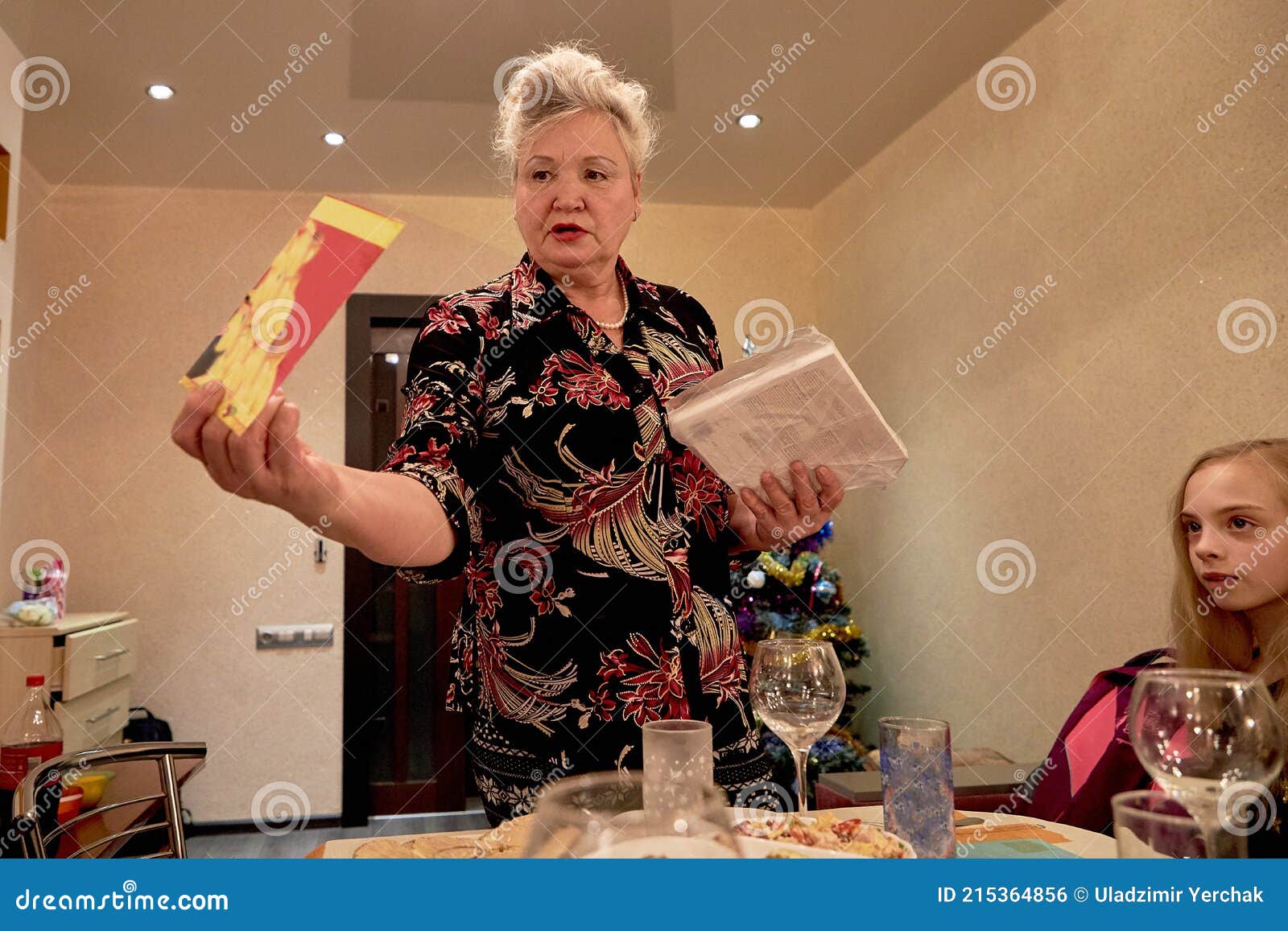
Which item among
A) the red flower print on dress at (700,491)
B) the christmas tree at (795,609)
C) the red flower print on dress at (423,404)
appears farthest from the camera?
the christmas tree at (795,609)

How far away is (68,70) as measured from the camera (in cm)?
313

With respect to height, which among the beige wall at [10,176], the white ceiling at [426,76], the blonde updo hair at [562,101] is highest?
the white ceiling at [426,76]

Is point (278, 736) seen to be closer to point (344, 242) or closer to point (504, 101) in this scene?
point (504, 101)

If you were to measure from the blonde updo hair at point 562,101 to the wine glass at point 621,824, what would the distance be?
0.98 m

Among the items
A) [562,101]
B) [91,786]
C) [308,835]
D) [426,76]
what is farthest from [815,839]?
[308,835]

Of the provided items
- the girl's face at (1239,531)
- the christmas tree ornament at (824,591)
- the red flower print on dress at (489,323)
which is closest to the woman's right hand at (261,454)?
the red flower print on dress at (489,323)

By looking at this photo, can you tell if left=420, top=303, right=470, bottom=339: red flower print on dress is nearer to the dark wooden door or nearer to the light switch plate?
the dark wooden door

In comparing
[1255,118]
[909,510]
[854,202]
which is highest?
[854,202]

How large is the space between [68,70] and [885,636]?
3.94 meters

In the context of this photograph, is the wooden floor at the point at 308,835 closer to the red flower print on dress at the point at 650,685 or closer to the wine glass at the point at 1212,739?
the red flower print on dress at the point at 650,685

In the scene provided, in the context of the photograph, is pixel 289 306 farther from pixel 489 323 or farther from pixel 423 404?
pixel 489 323

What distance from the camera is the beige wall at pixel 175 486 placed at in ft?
13.2

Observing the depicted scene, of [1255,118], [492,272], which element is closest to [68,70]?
[492,272]

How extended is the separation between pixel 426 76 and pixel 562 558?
2804mm
